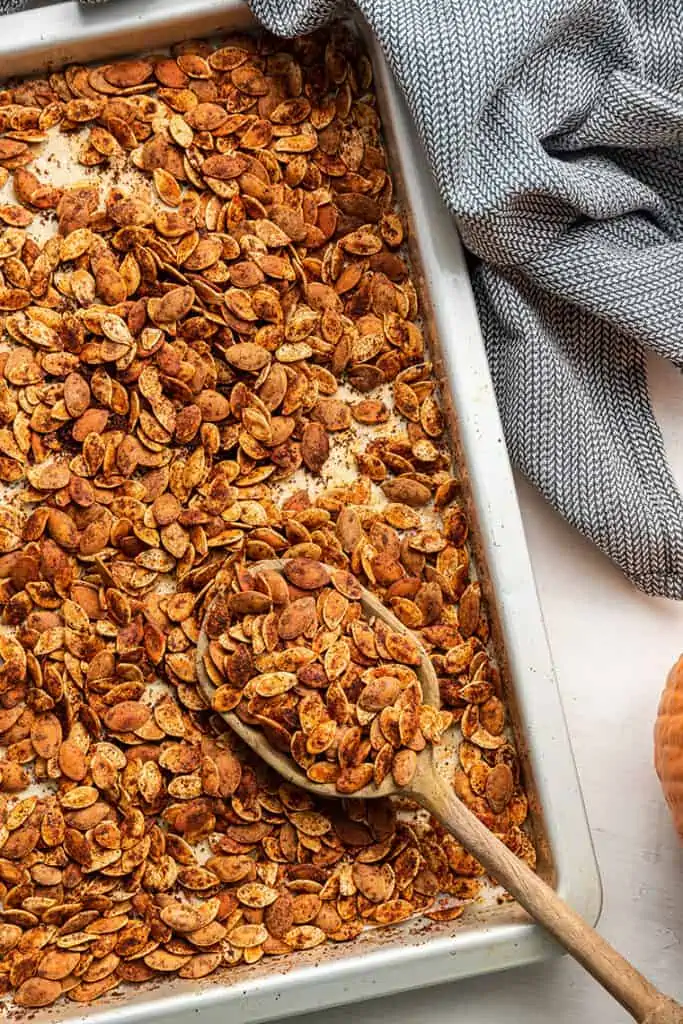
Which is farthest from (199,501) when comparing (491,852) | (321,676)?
(491,852)

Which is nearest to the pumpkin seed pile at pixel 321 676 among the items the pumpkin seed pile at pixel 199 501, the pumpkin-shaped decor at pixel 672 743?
the pumpkin seed pile at pixel 199 501

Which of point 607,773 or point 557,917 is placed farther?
point 607,773

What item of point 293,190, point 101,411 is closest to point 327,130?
point 293,190

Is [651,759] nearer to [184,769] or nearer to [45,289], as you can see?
[184,769]

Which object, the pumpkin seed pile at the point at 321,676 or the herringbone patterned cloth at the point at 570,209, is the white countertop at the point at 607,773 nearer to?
the herringbone patterned cloth at the point at 570,209

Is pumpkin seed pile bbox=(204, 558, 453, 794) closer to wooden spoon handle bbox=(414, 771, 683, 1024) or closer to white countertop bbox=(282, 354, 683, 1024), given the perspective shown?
wooden spoon handle bbox=(414, 771, 683, 1024)

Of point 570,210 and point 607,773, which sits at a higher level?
point 570,210

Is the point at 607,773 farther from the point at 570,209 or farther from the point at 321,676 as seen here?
the point at 570,209
